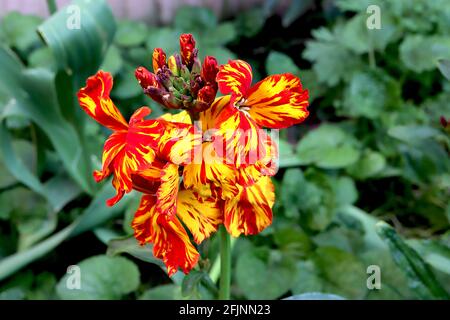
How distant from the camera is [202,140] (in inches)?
29.7

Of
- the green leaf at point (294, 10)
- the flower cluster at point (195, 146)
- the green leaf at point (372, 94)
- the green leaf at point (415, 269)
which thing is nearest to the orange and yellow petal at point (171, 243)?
the flower cluster at point (195, 146)

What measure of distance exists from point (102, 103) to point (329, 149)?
91 centimetres

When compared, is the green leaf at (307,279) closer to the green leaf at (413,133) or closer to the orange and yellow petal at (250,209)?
the green leaf at (413,133)

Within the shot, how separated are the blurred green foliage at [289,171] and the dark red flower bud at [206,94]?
0.26 meters

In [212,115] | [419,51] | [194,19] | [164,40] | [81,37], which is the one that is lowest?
[212,115]

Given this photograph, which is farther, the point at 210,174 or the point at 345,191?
the point at 345,191

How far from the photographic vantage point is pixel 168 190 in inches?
29.8

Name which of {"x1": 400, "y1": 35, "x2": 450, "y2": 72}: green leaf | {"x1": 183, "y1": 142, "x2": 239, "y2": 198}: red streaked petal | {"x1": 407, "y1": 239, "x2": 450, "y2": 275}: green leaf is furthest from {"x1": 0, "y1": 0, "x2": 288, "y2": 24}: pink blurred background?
{"x1": 183, "y1": 142, "x2": 239, "y2": 198}: red streaked petal

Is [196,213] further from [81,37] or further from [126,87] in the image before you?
[126,87]

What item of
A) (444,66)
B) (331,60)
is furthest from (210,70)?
(331,60)

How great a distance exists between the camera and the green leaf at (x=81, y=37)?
1345 millimetres

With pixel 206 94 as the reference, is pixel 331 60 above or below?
above

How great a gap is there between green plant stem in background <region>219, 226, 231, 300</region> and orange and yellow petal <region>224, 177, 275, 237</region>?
0.06 m
